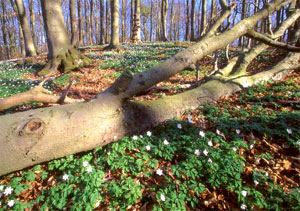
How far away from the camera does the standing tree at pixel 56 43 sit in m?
9.00

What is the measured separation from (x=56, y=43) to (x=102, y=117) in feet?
28.0

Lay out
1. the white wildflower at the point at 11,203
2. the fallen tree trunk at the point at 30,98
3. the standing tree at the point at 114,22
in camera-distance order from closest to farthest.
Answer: the white wildflower at the point at 11,203 < the fallen tree trunk at the point at 30,98 < the standing tree at the point at 114,22

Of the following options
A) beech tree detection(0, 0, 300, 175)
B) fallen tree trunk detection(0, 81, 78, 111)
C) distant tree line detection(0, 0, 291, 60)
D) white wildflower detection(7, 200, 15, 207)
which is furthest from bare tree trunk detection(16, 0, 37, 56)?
white wildflower detection(7, 200, 15, 207)

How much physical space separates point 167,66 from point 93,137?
173 centimetres

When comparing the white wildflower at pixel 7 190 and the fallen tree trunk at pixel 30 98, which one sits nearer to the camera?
the white wildflower at pixel 7 190

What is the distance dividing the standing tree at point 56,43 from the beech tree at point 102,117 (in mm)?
7276

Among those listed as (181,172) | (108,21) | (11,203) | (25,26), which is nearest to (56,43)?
(11,203)

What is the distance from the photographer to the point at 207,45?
3363mm

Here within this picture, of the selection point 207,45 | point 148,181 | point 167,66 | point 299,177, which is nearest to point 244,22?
point 207,45

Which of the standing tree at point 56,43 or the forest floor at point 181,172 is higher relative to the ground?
the standing tree at point 56,43

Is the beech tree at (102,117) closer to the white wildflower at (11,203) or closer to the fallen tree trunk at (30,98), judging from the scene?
the white wildflower at (11,203)

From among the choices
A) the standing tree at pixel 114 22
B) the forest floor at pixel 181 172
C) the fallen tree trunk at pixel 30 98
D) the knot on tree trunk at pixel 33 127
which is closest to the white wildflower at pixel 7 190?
the forest floor at pixel 181 172

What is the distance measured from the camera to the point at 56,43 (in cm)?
923

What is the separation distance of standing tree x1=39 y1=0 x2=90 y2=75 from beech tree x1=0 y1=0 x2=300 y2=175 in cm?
728
